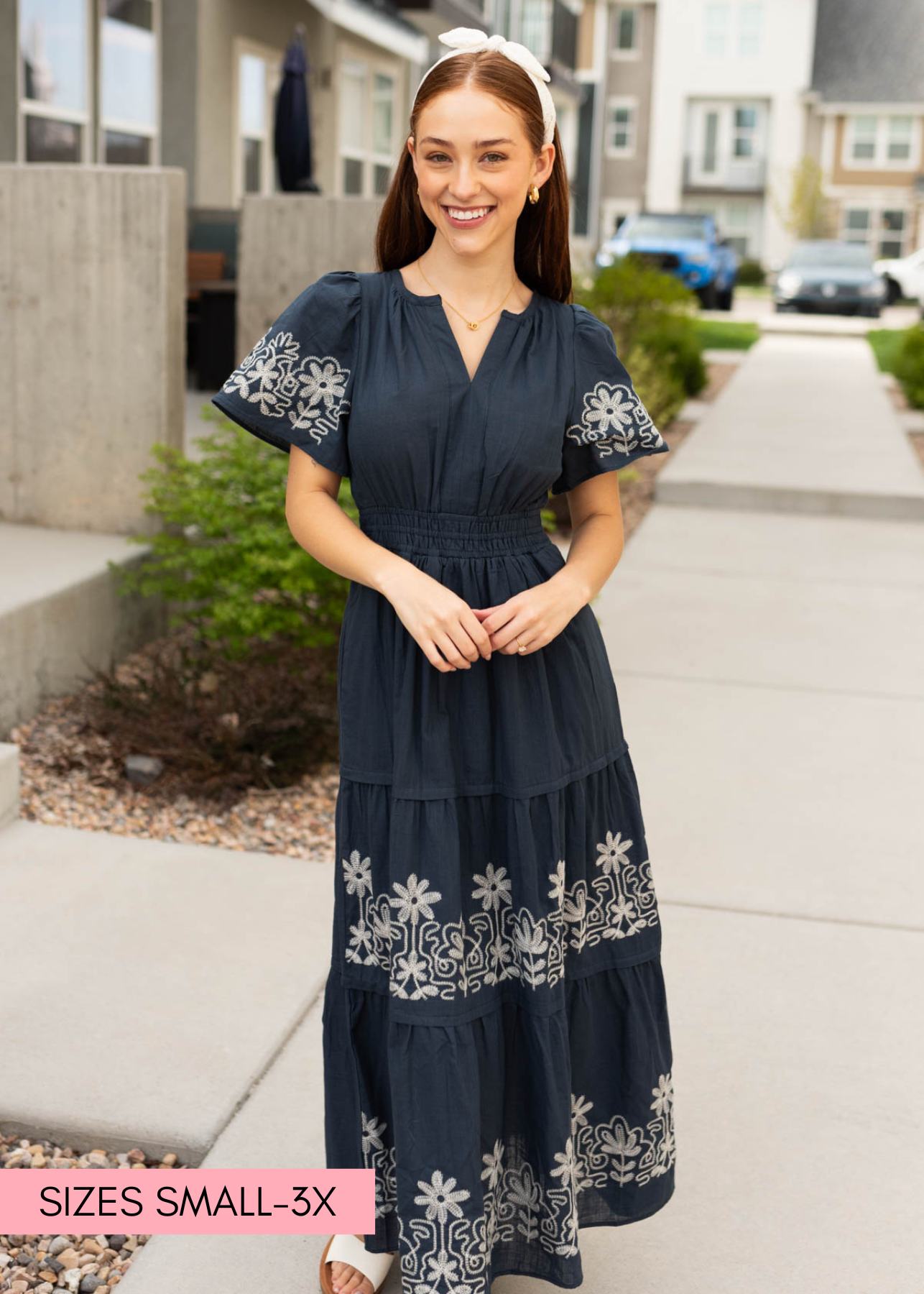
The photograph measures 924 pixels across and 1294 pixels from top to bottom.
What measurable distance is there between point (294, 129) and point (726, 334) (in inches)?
476

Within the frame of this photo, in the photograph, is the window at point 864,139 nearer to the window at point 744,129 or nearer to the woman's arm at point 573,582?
the window at point 744,129

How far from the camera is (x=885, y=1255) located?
236 centimetres

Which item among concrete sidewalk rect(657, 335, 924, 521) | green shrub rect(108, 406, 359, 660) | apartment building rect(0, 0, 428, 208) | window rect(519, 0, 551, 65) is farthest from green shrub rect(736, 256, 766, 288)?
green shrub rect(108, 406, 359, 660)

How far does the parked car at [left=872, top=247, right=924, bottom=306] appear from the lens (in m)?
33.7

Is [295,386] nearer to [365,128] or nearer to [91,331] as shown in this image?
[91,331]

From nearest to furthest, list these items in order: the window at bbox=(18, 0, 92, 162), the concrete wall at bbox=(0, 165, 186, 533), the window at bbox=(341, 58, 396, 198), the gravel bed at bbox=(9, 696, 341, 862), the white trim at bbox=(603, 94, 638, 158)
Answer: the gravel bed at bbox=(9, 696, 341, 862) < the concrete wall at bbox=(0, 165, 186, 533) < the window at bbox=(18, 0, 92, 162) < the window at bbox=(341, 58, 396, 198) < the white trim at bbox=(603, 94, 638, 158)

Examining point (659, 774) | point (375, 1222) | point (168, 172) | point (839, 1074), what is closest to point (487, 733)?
point (375, 1222)

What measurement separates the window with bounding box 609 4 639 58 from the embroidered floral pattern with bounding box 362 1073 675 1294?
46626mm

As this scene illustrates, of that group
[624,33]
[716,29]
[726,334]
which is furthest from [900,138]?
[726,334]

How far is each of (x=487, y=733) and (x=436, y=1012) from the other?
1.25ft

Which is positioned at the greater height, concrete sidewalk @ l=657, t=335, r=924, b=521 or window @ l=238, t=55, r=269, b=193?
window @ l=238, t=55, r=269, b=193

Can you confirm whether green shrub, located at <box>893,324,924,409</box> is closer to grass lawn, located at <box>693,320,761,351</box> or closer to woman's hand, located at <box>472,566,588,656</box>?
grass lawn, located at <box>693,320,761,351</box>

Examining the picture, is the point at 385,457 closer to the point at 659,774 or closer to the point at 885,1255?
the point at 885,1255

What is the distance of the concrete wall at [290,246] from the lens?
649 centimetres
